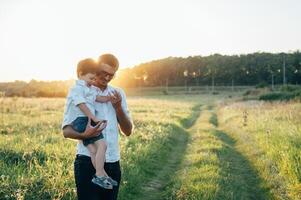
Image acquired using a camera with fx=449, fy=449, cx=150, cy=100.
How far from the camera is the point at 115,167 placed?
5.64 metres

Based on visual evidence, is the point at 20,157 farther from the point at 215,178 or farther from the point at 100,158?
the point at 100,158

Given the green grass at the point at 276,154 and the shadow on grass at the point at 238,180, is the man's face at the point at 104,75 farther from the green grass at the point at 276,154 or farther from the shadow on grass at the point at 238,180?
the green grass at the point at 276,154

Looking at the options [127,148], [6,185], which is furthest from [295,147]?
[6,185]

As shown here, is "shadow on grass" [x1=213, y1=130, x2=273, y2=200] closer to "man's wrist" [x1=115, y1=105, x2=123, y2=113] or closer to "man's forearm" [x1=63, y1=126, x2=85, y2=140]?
"man's wrist" [x1=115, y1=105, x2=123, y2=113]

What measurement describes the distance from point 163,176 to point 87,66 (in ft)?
27.7

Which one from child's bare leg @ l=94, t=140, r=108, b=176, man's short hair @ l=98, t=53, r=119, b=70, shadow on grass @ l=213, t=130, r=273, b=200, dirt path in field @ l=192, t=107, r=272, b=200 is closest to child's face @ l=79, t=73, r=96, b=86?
man's short hair @ l=98, t=53, r=119, b=70

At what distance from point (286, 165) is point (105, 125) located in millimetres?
8095

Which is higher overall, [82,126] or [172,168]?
[82,126]

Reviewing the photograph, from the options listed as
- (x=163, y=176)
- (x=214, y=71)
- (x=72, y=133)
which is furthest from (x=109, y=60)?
(x=214, y=71)

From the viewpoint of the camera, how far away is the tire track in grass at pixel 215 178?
1040cm

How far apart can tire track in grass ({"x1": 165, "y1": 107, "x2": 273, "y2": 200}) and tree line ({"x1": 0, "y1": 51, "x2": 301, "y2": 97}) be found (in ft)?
277

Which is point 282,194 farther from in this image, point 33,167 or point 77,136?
point 77,136

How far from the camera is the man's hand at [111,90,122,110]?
5.49 m

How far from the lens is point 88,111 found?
17.5ft
